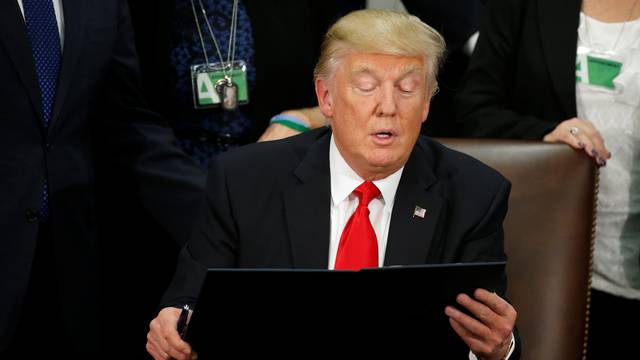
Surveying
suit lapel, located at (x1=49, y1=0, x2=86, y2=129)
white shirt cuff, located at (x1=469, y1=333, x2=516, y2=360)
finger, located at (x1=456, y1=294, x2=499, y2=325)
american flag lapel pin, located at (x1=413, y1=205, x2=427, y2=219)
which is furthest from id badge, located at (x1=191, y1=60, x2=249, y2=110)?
finger, located at (x1=456, y1=294, x2=499, y2=325)

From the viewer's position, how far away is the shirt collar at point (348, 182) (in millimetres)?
2119

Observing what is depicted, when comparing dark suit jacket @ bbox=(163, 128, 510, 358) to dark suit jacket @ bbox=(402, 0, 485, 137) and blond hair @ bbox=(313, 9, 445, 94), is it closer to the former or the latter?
blond hair @ bbox=(313, 9, 445, 94)

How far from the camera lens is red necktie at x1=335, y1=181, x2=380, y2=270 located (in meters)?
2.04

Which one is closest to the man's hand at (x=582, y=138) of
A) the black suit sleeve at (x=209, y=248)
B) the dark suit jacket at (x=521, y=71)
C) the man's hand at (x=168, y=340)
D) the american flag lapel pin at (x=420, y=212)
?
the dark suit jacket at (x=521, y=71)

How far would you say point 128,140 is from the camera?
2762 mm

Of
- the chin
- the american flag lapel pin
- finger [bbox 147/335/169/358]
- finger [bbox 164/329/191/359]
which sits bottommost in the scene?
finger [bbox 147/335/169/358]

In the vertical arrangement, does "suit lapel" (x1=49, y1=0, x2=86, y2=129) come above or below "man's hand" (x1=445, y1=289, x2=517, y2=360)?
above

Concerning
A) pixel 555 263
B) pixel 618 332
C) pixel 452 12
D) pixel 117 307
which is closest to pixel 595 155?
pixel 555 263

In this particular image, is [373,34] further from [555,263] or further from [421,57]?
[555,263]

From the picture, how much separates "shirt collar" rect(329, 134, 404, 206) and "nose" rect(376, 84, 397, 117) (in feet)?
0.60

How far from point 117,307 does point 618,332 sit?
1.59 metres

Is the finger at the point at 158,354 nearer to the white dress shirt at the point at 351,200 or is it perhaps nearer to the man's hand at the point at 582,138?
the white dress shirt at the point at 351,200

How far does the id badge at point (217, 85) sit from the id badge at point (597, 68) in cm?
95

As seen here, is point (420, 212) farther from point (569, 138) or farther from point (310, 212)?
point (569, 138)
